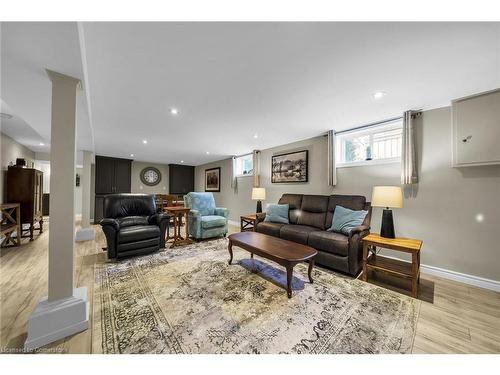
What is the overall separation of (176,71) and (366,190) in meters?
3.33

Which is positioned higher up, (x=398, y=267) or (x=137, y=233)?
(x=137, y=233)

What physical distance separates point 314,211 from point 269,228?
3.01 ft

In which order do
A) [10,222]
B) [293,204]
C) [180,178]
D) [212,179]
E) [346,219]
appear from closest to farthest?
[346,219]
[10,222]
[293,204]
[212,179]
[180,178]

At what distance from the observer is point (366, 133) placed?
3293 mm

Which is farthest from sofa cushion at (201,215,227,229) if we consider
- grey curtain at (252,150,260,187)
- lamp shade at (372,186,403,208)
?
lamp shade at (372,186,403,208)

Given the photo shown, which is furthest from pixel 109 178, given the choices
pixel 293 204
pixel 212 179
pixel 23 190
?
pixel 293 204

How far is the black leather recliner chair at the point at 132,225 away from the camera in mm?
2834

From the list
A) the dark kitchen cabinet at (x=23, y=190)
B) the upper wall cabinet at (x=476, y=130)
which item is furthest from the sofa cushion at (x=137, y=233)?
the upper wall cabinet at (x=476, y=130)

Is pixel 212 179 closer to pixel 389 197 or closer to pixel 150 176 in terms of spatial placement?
pixel 150 176

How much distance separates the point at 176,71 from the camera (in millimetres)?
1783

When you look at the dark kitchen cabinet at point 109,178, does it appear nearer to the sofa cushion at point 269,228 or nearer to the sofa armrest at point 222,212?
A: the sofa armrest at point 222,212

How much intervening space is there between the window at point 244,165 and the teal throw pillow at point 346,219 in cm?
335

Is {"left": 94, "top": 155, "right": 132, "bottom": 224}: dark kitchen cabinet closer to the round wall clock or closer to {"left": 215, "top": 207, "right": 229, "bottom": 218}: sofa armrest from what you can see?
the round wall clock

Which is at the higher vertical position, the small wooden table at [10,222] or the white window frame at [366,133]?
the white window frame at [366,133]
